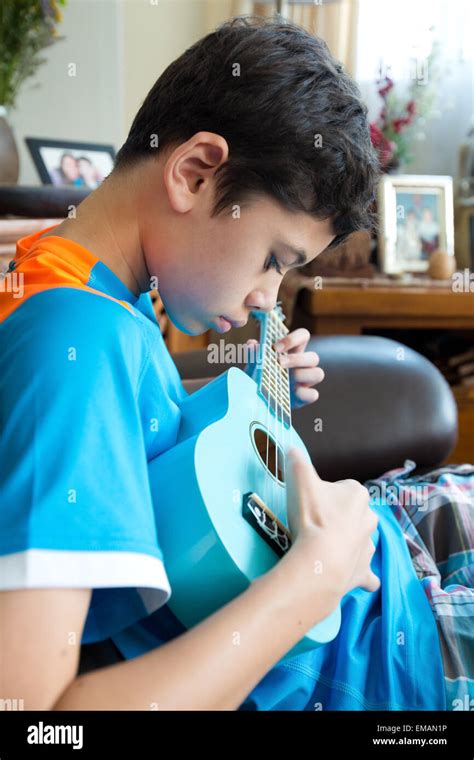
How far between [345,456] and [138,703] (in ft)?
2.09

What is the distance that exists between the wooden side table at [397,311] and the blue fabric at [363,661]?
4.25 feet

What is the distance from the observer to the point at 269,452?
68 centimetres

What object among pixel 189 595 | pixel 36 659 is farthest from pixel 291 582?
pixel 36 659

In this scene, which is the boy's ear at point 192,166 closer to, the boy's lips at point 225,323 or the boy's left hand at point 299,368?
the boy's lips at point 225,323

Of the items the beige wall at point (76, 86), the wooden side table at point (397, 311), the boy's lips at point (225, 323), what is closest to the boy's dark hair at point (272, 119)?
the boy's lips at point (225, 323)

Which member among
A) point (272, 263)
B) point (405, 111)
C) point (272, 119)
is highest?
point (405, 111)

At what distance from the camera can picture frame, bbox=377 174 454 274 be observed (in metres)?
2.19

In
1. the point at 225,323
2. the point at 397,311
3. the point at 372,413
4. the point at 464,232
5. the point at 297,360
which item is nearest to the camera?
the point at 225,323

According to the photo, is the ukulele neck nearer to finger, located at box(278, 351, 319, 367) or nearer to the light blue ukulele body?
finger, located at box(278, 351, 319, 367)

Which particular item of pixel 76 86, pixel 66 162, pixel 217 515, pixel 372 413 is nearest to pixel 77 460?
pixel 217 515

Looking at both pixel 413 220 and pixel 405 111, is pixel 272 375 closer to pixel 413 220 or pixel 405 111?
pixel 413 220

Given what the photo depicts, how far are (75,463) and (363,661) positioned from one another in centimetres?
33
